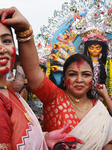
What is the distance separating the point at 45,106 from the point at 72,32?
1.95 metres

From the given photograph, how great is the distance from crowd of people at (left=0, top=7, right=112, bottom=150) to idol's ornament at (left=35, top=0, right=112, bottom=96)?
3.13ft

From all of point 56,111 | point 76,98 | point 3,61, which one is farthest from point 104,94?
point 3,61

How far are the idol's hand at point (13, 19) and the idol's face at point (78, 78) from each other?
2.40 feet

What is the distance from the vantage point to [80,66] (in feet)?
4.75

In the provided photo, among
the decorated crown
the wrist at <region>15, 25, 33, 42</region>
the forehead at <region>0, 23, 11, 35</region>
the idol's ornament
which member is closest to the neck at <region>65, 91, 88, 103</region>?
the wrist at <region>15, 25, 33, 42</region>

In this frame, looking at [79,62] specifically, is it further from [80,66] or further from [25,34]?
[25,34]

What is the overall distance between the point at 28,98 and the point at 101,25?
1.83 meters

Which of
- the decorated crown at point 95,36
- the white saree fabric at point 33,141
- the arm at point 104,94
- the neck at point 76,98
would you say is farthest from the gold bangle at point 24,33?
the decorated crown at point 95,36

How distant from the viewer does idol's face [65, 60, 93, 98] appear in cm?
141

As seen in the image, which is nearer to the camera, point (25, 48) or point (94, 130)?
point (25, 48)

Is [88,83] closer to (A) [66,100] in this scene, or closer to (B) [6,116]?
(A) [66,100]

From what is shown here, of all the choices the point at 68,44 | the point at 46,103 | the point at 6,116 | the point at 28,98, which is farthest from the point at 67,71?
the point at 68,44

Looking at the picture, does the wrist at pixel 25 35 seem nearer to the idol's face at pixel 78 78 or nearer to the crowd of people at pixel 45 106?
the crowd of people at pixel 45 106

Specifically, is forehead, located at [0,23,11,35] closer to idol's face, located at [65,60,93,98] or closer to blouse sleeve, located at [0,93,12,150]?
blouse sleeve, located at [0,93,12,150]
